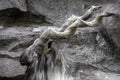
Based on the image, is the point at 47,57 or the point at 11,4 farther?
the point at 11,4

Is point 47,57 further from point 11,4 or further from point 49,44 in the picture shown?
point 11,4

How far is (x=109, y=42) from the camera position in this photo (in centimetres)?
252

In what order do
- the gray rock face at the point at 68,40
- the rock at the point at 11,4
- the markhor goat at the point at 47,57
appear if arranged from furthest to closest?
the rock at the point at 11,4, the gray rock face at the point at 68,40, the markhor goat at the point at 47,57

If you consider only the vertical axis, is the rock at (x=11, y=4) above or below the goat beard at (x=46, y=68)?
above

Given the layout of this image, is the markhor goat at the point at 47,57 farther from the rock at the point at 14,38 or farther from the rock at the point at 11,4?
the rock at the point at 11,4

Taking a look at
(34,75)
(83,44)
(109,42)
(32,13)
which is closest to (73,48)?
(83,44)

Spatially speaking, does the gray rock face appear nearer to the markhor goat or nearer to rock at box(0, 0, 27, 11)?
rock at box(0, 0, 27, 11)

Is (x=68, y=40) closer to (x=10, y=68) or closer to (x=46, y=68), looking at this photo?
(x=10, y=68)

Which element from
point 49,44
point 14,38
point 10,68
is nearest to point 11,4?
point 14,38

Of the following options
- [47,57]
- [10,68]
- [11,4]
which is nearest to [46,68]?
[47,57]

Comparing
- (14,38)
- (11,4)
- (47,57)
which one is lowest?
(47,57)

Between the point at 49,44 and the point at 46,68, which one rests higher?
the point at 49,44

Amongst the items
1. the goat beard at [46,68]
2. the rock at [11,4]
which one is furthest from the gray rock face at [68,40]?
the goat beard at [46,68]

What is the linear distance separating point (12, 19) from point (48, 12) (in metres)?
0.30
